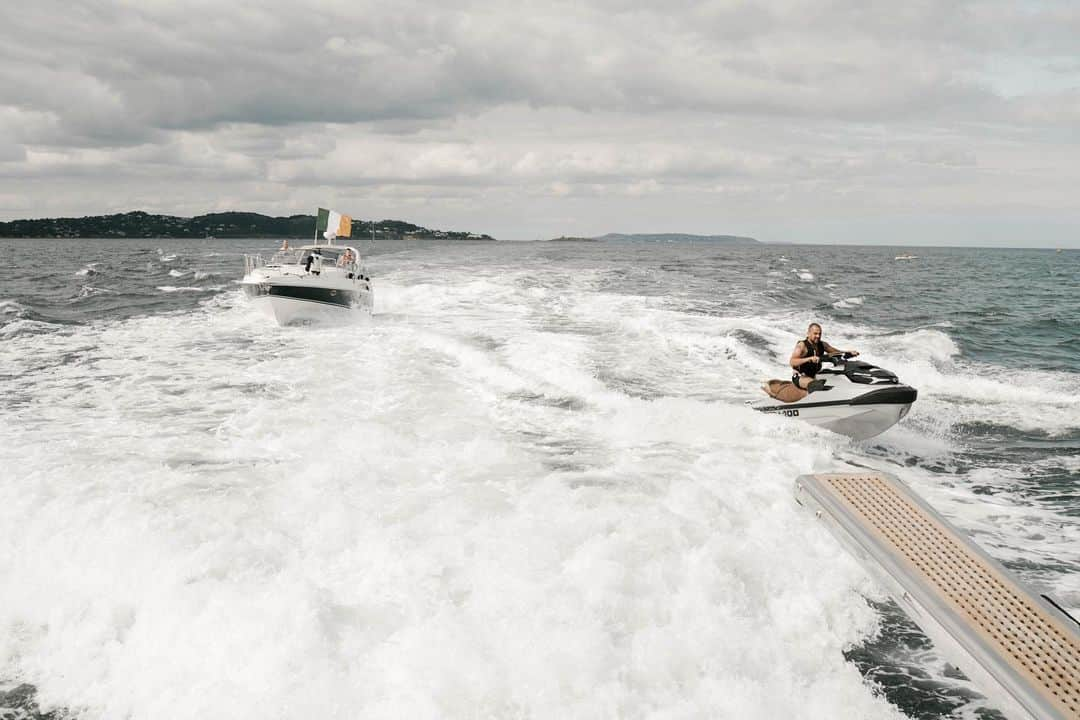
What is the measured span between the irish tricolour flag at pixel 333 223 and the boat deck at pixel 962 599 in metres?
19.6

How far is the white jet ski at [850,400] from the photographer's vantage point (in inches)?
371

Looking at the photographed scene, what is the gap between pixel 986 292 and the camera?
40094 mm

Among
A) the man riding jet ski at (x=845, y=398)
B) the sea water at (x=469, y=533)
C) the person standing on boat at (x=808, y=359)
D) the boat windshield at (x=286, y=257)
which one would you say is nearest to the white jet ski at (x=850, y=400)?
the man riding jet ski at (x=845, y=398)

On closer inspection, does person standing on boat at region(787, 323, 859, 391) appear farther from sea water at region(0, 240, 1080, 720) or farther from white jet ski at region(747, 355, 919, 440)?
sea water at region(0, 240, 1080, 720)

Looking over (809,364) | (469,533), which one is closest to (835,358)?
(809,364)

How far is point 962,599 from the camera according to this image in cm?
527

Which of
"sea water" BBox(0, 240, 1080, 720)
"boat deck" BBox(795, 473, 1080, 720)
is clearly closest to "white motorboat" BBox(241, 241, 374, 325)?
"sea water" BBox(0, 240, 1080, 720)

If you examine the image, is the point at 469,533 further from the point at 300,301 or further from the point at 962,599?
the point at 300,301

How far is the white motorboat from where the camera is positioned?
19312 mm

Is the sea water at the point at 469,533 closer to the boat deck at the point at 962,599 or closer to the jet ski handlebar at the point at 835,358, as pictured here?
the boat deck at the point at 962,599

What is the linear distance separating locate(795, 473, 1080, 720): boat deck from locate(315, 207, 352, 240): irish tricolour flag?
19.6 metres

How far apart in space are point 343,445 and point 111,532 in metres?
3.18

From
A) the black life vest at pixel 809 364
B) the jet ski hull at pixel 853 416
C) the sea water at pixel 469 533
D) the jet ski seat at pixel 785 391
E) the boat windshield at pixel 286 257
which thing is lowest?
the sea water at pixel 469 533

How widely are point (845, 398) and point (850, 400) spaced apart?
0.08 metres
